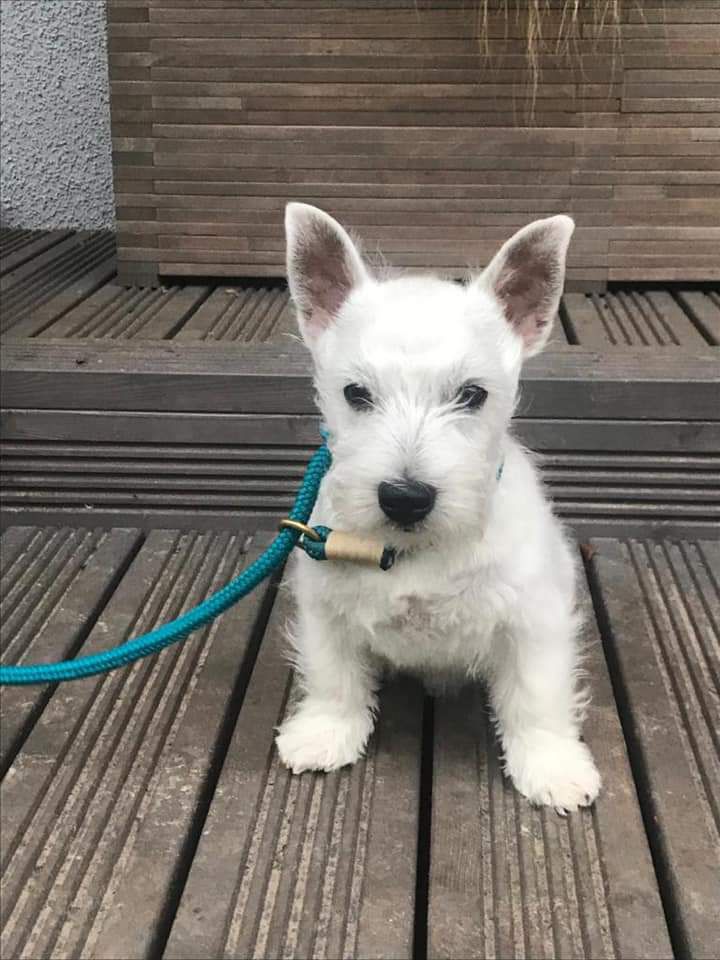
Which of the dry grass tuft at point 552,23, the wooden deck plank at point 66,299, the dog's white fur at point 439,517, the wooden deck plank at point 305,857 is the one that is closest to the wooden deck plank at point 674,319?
the dry grass tuft at point 552,23

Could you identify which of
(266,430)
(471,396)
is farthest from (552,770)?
(266,430)

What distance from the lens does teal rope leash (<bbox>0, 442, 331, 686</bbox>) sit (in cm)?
152

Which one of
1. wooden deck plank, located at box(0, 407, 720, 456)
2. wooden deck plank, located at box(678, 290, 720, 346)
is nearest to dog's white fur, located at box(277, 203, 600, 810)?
wooden deck plank, located at box(0, 407, 720, 456)

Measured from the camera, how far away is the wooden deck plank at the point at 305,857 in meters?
1.41

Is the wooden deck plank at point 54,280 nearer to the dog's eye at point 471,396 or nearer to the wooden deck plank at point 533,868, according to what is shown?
the dog's eye at point 471,396

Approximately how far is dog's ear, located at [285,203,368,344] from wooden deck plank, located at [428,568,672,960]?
89 cm

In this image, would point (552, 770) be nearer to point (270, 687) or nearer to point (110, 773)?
point (270, 687)

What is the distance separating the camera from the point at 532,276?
1639 millimetres

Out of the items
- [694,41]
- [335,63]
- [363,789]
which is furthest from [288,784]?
[694,41]

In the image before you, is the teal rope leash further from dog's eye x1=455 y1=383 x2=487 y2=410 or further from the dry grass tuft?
the dry grass tuft

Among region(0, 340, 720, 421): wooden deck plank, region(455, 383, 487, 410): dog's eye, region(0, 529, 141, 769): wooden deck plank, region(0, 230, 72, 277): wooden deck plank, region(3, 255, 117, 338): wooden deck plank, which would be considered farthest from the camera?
region(0, 230, 72, 277): wooden deck plank

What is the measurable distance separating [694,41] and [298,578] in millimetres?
2292

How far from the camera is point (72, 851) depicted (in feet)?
5.10

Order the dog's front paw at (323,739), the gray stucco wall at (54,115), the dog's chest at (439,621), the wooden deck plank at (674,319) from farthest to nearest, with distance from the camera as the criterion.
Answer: the gray stucco wall at (54,115), the wooden deck plank at (674,319), the dog's front paw at (323,739), the dog's chest at (439,621)
